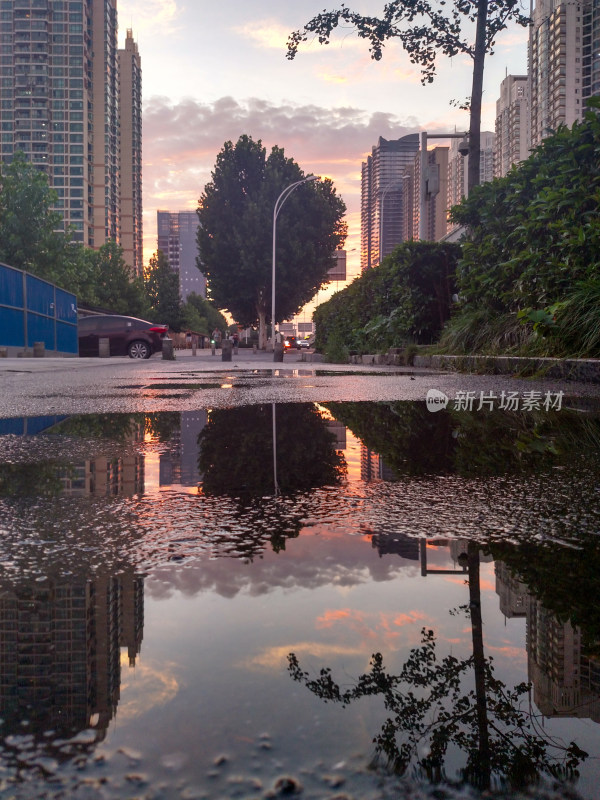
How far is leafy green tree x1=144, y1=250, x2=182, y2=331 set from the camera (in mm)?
97312

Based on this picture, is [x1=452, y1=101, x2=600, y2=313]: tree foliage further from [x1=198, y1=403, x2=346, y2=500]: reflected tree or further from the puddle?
the puddle

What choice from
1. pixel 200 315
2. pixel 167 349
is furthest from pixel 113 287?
pixel 200 315

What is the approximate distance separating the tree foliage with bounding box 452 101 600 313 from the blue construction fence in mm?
15955

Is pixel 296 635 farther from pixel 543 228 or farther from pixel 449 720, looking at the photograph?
pixel 543 228

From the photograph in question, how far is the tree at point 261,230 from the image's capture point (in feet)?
154

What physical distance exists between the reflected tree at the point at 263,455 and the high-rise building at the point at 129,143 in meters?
176

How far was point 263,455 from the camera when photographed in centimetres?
372

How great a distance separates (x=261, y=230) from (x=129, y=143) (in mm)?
144337

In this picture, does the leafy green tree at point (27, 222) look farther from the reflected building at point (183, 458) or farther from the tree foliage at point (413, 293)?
the reflected building at point (183, 458)

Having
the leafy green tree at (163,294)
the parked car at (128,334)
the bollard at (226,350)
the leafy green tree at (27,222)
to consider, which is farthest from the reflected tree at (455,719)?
the leafy green tree at (163,294)

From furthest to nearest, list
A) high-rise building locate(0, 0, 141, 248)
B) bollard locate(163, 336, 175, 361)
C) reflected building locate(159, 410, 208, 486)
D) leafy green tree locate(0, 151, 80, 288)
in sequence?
1. high-rise building locate(0, 0, 141, 248)
2. leafy green tree locate(0, 151, 80, 288)
3. bollard locate(163, 336, 175, 361)
4. reflected building locate(159, 410, 208, 486)

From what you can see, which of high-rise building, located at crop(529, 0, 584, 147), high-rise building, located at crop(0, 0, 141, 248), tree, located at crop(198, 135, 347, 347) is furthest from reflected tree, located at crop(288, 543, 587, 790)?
high-rise building, located at crop(0, 0, 141, 248)

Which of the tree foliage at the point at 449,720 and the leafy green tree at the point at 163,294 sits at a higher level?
the leafy green tree at the point at 163,294

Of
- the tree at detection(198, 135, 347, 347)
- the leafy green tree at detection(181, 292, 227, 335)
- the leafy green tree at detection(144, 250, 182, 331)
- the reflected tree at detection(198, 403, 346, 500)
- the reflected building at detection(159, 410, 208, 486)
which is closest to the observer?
the reflected tree at detection(198, 403, 346, 500)
